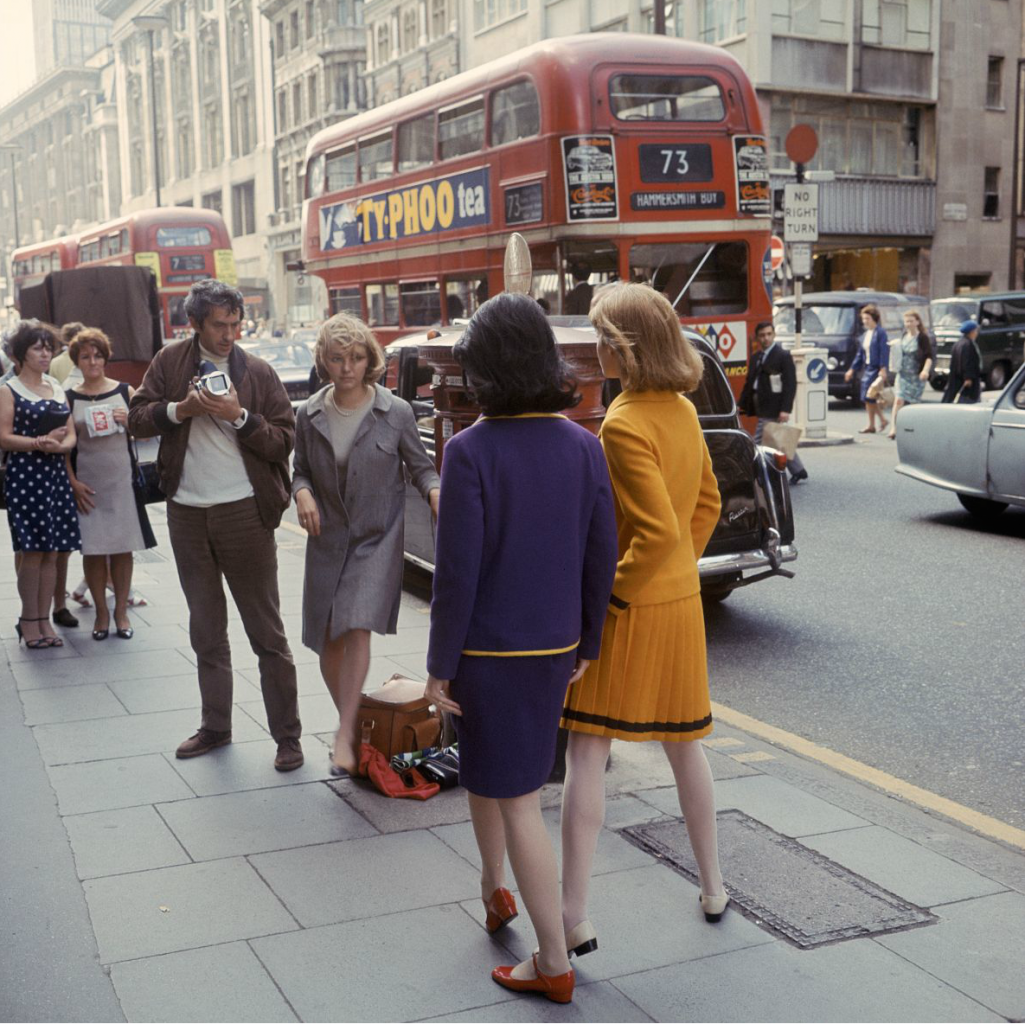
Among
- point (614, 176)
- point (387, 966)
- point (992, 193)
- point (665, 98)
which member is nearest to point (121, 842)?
point (387, 966)

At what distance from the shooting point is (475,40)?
42.8 metres

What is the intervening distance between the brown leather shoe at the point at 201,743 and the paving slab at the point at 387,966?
5.77ft

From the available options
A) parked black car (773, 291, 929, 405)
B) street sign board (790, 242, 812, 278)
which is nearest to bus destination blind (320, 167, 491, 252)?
street sign board (790, 242, 812, 278)

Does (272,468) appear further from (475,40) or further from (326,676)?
(475,40)

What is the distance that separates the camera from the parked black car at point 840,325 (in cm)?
2289

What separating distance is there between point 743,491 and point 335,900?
4.30 metres

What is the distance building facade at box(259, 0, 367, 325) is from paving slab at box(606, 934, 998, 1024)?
163 feet

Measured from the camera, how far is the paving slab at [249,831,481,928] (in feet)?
12.3

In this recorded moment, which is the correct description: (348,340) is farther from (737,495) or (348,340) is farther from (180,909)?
(737,495)

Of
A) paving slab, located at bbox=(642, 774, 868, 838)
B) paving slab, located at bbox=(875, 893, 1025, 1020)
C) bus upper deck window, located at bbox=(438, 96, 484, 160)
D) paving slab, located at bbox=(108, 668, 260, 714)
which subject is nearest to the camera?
paving slab, located at bbox=(875, 893, 1025, 1020)

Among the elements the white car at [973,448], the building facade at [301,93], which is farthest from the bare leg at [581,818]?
the building facade at [301,93]

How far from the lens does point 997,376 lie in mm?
26141

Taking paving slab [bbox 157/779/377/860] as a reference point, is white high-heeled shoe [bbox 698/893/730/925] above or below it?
above

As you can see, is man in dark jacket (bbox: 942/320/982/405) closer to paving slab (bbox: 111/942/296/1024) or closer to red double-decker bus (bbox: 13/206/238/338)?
paving slab (bbox: 111/942/296/1024)
